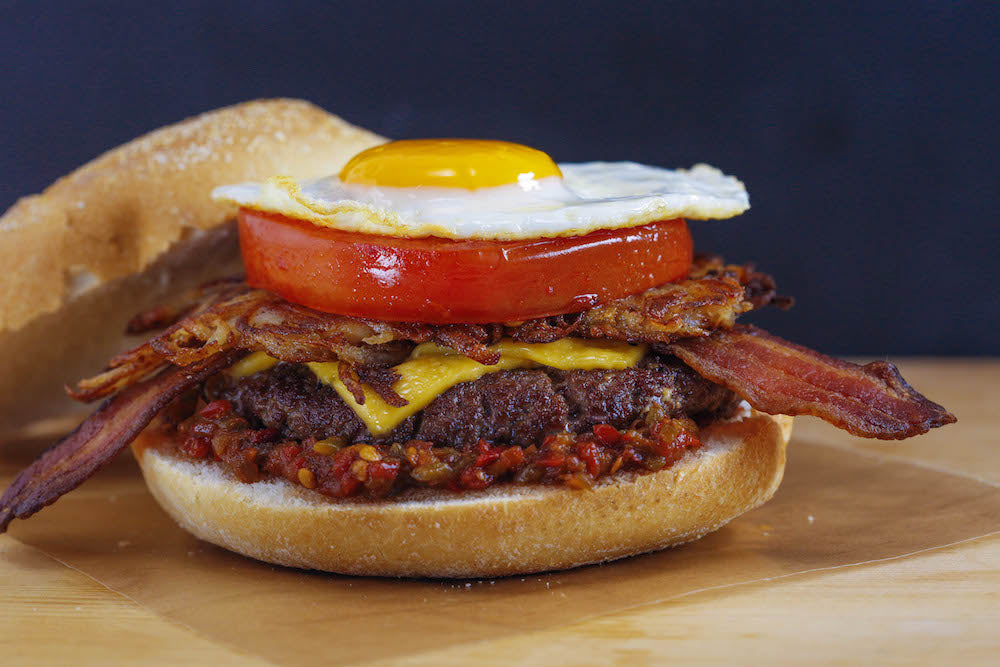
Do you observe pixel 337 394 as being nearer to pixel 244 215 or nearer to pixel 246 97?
pixel 244 215

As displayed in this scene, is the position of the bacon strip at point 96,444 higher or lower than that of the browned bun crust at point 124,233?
lower

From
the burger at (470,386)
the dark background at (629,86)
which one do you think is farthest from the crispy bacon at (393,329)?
the dark background at (629,86)

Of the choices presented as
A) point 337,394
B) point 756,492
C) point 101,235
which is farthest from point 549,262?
point 101,235

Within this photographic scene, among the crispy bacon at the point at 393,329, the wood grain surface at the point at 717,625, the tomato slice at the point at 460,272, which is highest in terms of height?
the tomato slice at the point at 460,272

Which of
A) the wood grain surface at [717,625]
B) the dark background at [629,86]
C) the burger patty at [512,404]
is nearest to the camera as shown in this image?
the wood grain surface at [717,625]

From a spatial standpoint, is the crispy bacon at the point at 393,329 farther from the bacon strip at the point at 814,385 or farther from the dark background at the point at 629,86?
the dark background at the point at 629,86

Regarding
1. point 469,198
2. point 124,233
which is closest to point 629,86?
point 124,233

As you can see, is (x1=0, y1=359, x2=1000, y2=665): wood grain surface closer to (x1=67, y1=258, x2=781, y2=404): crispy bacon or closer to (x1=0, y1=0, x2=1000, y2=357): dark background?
(x1=67, y1=258, x2=781, y2=404): crispy bacon
